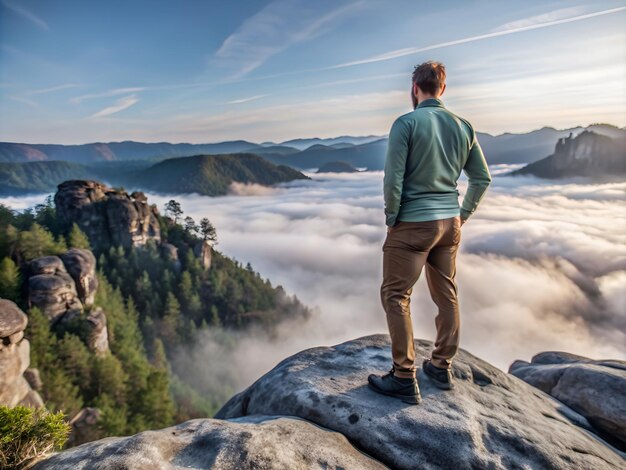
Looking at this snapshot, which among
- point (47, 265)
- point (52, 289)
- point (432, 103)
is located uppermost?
point (432, 103)

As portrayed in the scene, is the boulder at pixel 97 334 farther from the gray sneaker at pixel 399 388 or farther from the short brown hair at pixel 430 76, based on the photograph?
the short brown hair at pixel 430 76

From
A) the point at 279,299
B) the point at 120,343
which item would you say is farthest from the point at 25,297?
the point at 279,299

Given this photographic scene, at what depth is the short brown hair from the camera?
491cm

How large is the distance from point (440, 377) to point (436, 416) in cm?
89

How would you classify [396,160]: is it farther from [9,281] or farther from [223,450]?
[9,281]

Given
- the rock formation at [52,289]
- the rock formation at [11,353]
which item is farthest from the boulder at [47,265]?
the rock formation at [11,353]

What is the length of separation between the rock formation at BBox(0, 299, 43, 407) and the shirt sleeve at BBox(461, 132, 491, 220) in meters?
28.5

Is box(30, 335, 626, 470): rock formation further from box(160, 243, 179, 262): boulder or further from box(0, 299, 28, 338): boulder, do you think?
box(160, 243, 179, 262): boulder

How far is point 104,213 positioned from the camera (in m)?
78.6

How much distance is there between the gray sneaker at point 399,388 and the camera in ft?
16.3

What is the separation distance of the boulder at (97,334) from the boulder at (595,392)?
51.3 meters

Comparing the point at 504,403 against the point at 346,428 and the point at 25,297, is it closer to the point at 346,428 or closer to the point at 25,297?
the point at 346,428

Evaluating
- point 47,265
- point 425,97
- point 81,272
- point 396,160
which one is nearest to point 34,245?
point 47,265

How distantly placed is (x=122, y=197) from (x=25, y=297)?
4127 centimetres
